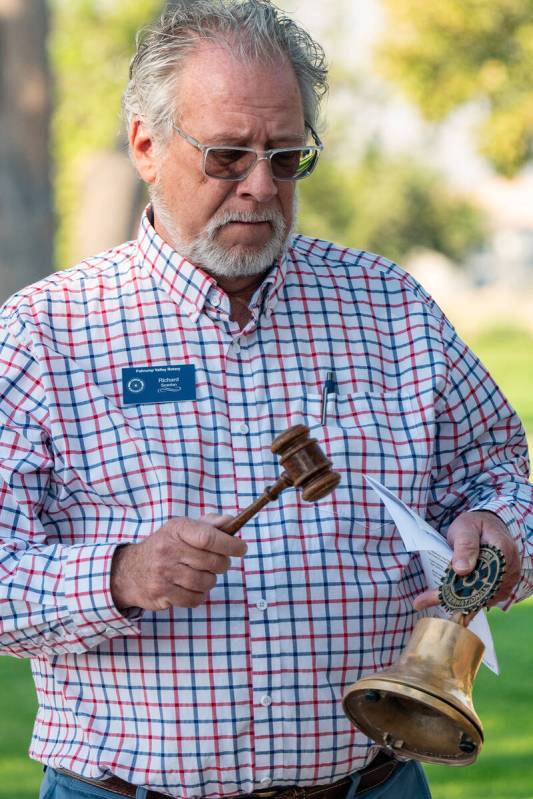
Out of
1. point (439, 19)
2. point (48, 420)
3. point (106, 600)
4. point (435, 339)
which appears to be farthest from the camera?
point (439, 19)

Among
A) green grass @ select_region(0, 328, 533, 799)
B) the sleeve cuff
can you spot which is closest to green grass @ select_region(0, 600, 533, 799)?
green grass @ select_region(0, 328, 533, 799)

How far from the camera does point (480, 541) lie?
287 cm

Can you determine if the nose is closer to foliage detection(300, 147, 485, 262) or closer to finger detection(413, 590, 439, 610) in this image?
finger detection(413, 590, 439, 610)

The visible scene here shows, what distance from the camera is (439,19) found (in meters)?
20.7

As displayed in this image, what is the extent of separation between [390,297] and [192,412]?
627 mm

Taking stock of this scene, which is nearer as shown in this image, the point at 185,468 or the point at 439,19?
the point at 185,468

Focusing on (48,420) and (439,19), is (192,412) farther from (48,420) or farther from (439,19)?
(439,19)

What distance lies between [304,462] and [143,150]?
1.16 meters

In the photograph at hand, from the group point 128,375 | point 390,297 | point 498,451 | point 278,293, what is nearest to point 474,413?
point 498,451

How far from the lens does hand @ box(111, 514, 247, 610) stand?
2572 millimetres

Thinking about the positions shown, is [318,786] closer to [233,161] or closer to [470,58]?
[233,161]

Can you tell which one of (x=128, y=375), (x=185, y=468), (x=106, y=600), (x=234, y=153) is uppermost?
(x=234, y=153)

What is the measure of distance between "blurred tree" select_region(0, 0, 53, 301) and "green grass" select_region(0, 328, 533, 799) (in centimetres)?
611

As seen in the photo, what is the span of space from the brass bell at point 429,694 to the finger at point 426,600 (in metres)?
0.27
